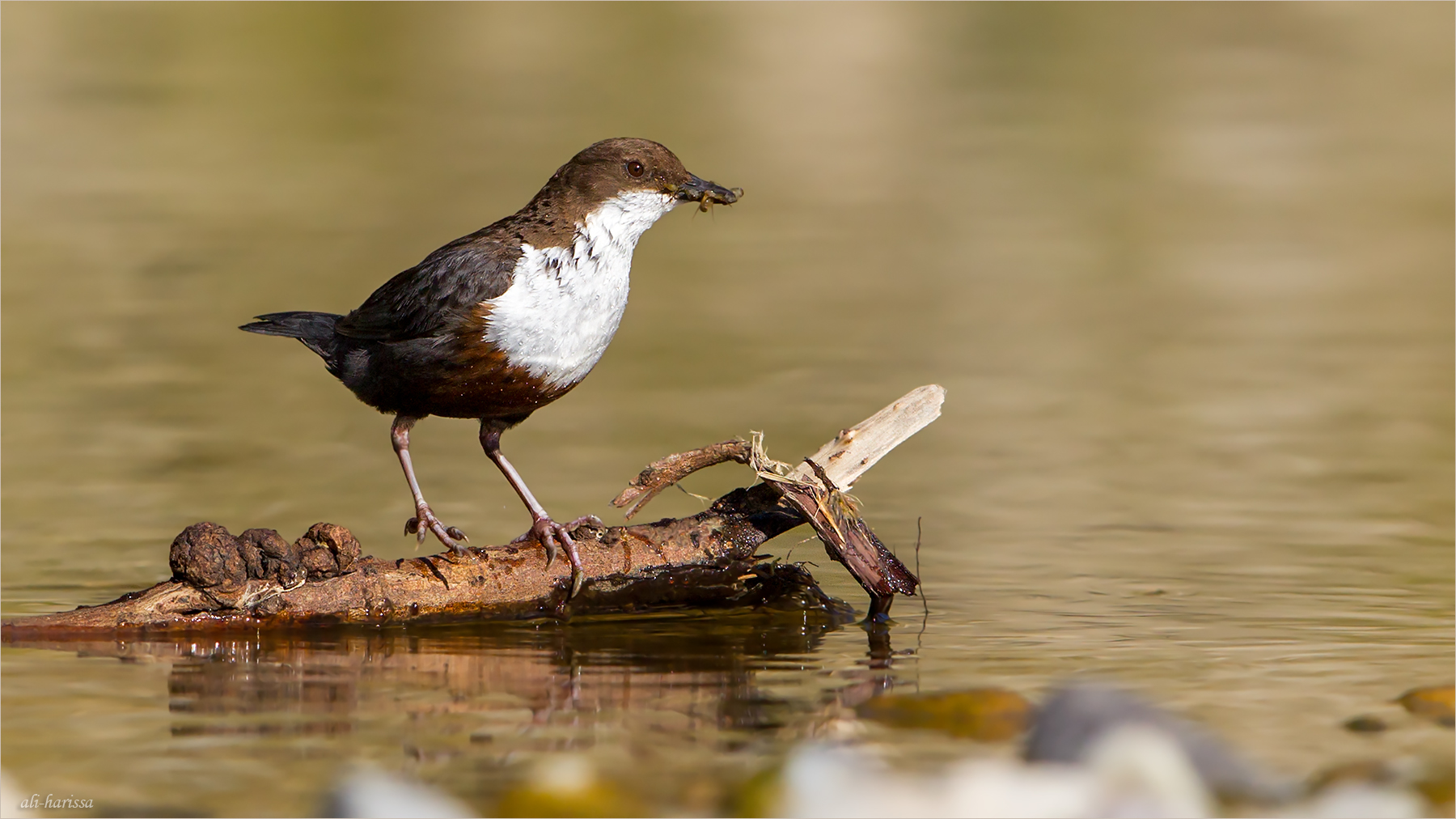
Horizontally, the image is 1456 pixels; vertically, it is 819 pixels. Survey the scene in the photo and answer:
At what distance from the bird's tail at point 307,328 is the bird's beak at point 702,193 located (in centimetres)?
150

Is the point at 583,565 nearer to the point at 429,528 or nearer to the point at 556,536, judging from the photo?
the point at 556,536

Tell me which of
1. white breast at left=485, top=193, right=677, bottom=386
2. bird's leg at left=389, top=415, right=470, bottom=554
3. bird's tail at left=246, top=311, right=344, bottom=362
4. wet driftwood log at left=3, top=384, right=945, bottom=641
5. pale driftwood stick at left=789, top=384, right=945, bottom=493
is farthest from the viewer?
bird's tail at left=246, top=311, right=344, bottom=362

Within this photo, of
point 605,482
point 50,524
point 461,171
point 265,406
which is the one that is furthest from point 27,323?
point 461,171

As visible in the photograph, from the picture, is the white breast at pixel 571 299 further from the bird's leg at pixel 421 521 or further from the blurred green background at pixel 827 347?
the blurred green background at pixel 827 347

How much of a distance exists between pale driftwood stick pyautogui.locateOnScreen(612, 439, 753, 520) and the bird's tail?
1.60 meters

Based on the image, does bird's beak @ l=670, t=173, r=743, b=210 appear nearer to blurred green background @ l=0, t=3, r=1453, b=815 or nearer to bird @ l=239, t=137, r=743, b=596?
bird @ l=239, t=137, r=743, b=596

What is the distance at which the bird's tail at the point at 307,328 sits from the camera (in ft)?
21.1

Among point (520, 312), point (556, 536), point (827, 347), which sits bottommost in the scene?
point (556, 536)

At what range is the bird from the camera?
5684 mm

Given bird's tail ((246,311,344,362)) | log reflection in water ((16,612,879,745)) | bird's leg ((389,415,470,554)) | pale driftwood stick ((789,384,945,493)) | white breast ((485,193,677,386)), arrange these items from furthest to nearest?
bird's tail ((246,311,344,362)) → bird's leg ((389,415,470,554)) → white breast ((485,193,677,386)) → pale driftwood stick ((789,384,945,493)) → log reflection in water ((16,612,879,745))

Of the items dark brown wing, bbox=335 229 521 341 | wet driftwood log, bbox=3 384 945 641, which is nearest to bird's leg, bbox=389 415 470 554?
wet driftwood log, bbox=3 384 945 641

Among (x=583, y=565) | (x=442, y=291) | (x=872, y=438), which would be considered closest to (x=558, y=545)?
(x=583, y=565)

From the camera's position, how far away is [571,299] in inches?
226

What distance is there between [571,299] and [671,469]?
2.41 ft
